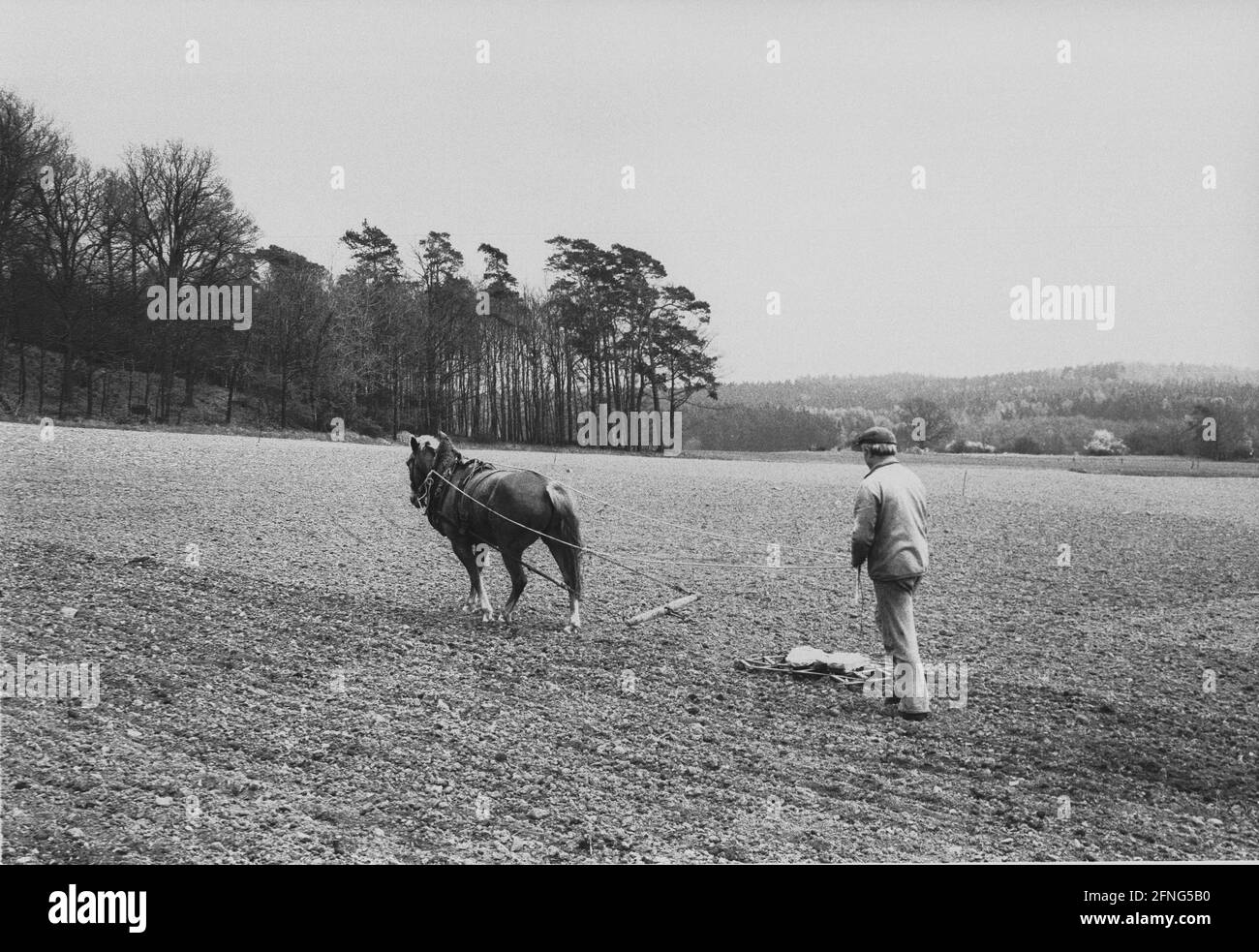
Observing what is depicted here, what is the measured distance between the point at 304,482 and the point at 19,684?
5.17 meters

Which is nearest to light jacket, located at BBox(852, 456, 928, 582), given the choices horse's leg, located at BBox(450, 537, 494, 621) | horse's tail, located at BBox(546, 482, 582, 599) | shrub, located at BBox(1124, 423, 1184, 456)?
horse's tail, located at BBox(546, 482, 582, 599)

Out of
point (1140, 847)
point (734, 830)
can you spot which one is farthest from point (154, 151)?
point (1140, 847)

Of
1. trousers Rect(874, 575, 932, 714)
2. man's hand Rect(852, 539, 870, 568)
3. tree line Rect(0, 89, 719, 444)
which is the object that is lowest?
trousers Rect(874, 575, 932, 714)

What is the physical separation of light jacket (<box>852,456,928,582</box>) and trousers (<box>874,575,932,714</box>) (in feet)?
0.35

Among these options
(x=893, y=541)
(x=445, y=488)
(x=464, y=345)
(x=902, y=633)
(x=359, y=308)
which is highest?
(x=359, y=308)

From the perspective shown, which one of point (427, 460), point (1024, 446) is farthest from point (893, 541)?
point (1024, 446)

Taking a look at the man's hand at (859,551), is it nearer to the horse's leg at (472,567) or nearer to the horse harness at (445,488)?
the horse harness at (445,488)

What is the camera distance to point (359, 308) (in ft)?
30.3

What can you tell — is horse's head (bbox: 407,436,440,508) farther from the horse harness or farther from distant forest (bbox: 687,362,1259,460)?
distant forest (bbox: 687,362,1259,460)

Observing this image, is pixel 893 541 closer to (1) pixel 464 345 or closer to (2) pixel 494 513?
(2) pixel 494 513

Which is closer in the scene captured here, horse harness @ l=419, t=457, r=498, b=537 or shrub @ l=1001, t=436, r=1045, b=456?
horse harness @ l=419, t=457, r=498, b=537

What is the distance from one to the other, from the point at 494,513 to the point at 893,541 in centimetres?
358

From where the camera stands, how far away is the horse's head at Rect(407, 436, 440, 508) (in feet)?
25.4

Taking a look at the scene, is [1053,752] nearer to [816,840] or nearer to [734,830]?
[816,840]
